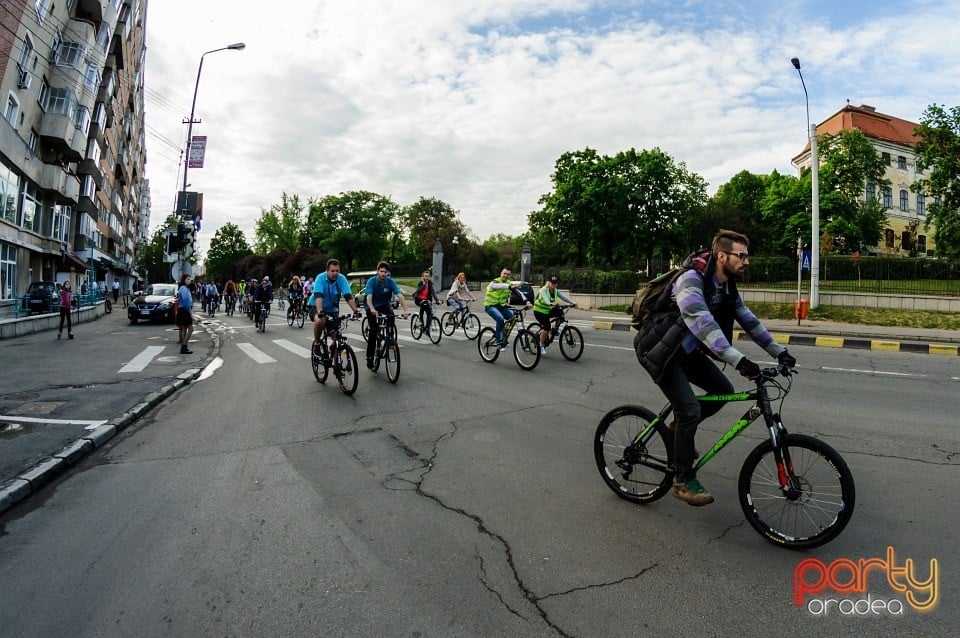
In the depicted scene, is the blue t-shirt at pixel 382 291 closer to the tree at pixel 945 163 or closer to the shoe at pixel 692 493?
the shoe at pixel 692 493

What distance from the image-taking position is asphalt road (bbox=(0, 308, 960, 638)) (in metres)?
2.69

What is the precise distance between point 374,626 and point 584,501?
1983mm

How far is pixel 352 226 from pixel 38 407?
78.6m

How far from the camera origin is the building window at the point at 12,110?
83.1 feet

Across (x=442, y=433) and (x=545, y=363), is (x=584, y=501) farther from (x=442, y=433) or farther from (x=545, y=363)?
(x=545, y=363)

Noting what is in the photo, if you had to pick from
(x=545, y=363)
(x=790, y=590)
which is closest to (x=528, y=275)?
(x=545, y=363)

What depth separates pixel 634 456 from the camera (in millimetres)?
4129

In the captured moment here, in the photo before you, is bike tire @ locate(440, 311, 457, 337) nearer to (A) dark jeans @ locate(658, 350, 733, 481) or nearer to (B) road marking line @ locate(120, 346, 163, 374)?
(B) road marking line @ locate(120, 346, 163, 374)

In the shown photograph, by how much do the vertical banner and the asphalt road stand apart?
73.1 ft

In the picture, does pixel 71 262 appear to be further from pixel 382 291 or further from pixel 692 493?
pixel 692 493

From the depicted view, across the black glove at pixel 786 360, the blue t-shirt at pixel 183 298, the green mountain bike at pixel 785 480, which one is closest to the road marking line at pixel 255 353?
the blue t-shirt at pixel 183 298

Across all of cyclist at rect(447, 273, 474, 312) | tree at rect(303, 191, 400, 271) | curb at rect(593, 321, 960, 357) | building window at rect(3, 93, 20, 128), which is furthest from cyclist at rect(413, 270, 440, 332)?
tree at rect(303, 191, 400, 271)

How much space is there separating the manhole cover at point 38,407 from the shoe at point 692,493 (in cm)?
749

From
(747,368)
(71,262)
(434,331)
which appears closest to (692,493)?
(747,368)
